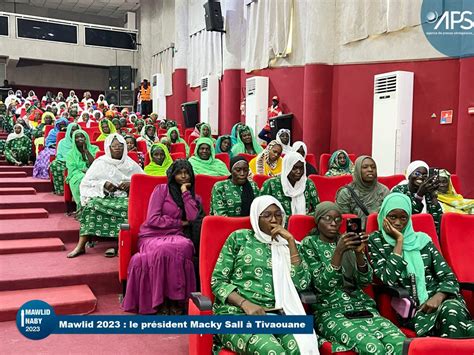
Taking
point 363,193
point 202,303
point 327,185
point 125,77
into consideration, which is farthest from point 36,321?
point 125,77

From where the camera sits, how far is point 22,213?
468 cm

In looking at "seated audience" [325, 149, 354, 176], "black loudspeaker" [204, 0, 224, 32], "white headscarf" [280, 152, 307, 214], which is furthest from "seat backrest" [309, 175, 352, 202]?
"black loudspeaker" [204, 0, 224, 32]

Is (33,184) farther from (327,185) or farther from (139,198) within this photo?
(327,185)

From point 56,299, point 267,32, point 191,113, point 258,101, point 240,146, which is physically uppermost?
point 267,32

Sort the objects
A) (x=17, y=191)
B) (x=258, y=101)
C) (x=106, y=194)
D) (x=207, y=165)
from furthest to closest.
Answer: (x=258, y=101)
(x=17, y=191)
(x=207, y=165)
(x=106, y=194)

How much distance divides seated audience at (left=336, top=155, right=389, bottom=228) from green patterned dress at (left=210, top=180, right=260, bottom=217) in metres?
0.67

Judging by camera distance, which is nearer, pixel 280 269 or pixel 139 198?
pixel 280 269

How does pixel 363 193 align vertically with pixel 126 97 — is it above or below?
below

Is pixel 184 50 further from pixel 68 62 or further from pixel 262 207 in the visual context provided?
pixel 262 207

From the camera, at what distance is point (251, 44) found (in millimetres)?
8555

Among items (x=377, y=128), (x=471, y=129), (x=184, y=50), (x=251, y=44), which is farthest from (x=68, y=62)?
(x=471, y=129)

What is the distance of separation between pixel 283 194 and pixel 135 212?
991 millimetres

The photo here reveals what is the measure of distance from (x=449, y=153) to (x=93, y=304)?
4.08m

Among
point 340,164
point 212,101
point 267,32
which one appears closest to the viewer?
point 340,164
